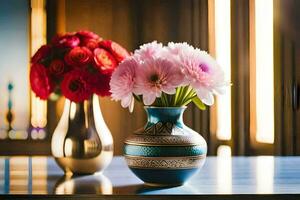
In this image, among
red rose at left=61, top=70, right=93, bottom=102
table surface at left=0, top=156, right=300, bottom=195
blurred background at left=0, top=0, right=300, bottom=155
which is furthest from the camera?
blurred background at left=0, top=0, right=300, bottom=155

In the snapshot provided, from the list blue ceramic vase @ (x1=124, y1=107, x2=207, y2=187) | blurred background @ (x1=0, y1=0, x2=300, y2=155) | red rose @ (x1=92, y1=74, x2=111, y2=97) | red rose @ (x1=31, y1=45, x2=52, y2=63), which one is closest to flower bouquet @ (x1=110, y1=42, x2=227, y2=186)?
blue ceramic vase @ (x1=124, y1=107, x2=207, y2=187)

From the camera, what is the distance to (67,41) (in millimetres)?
1572

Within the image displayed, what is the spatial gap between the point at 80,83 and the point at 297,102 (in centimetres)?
178

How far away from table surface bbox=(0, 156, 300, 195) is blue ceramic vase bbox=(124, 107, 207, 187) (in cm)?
4

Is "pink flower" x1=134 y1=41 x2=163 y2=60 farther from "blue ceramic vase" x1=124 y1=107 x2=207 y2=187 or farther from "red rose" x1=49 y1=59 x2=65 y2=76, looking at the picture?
"red rose" x1=49 y1=59 x2=65 y2=76

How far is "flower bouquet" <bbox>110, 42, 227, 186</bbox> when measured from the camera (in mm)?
1335

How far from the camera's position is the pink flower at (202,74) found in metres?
1.34

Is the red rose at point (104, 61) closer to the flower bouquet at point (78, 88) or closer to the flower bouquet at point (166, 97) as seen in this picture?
the flower bouquet at point (78, 88)

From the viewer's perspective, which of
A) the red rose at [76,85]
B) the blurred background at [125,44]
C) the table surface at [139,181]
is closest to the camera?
the table surface at [139,181]

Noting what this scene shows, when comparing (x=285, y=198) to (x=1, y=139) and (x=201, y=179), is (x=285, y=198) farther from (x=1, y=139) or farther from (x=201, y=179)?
(x=1, y=139)

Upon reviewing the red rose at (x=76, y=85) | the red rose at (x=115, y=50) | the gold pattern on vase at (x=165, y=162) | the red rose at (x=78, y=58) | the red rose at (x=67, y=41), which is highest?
the red rose at (x=67, y=41)

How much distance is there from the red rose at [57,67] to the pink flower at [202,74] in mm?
358

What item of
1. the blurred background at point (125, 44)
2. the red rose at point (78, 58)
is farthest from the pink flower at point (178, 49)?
the blurred background at point (125, 44)

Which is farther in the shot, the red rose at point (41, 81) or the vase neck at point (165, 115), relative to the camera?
the red rose at point (41, 81)
